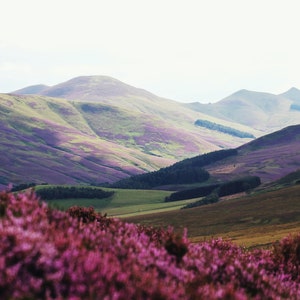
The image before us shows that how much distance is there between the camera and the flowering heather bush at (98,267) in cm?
758

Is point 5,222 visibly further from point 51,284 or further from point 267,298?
point 267,298

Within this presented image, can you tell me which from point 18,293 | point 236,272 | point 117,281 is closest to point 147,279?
point 117,281

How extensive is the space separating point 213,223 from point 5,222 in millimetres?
115792

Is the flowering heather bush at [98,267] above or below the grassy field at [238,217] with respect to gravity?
above

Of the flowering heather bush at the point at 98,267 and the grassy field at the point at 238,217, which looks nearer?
the flowering heather bush at the point at 98,267

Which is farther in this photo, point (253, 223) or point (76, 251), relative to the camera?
point (253, 223)

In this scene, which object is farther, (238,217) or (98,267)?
(238,217)

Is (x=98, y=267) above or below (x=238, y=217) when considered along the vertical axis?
above

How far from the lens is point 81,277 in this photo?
7.85m

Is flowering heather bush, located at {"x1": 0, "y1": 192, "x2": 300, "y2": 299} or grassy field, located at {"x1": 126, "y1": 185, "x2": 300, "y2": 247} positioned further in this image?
grassy field, located at {"x1": 126, "y1": 185, "x2": 300, "y2": 247}

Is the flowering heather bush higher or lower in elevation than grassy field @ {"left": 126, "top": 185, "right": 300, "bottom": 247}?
higher

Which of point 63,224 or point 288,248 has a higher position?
point 63,224

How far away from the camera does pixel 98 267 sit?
8.40 metres

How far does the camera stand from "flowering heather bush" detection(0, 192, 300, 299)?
7.58 meters
